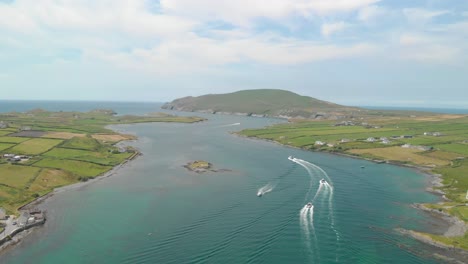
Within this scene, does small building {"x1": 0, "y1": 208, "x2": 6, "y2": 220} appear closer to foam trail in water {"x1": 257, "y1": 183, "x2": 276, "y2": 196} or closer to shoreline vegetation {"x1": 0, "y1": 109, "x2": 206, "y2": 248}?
shoreline vegetation {"x1": 0, "y1": 109, "x2": 206, "y2": 248}

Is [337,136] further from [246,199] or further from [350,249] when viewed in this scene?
[350,249]

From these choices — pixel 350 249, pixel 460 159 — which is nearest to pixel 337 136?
pixel 460 159

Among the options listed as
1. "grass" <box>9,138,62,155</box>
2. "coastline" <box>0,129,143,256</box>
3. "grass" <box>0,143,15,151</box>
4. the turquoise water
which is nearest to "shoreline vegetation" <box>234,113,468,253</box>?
the turquoise water

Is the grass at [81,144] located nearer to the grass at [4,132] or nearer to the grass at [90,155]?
the grass at [90,155]

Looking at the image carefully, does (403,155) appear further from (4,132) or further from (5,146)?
(4,132)

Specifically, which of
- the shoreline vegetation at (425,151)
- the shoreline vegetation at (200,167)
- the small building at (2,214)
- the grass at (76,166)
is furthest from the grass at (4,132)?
the shoreline vegetation at (425,151)

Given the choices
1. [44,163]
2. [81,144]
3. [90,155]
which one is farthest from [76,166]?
[81,144]
